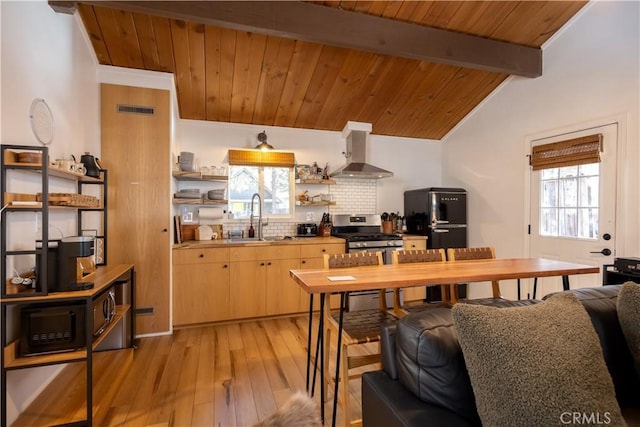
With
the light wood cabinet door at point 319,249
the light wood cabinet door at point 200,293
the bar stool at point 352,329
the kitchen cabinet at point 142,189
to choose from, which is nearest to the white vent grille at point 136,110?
the kitchen cabinet at point 142,189

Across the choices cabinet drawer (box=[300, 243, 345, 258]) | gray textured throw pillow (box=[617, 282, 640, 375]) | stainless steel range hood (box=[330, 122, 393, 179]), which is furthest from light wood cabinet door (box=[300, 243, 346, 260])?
gray textured throw pillow (box=[617, 282, 640, 375])

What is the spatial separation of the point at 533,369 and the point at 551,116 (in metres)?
3.46

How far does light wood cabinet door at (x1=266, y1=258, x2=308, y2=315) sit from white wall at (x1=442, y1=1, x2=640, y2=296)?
2644mm

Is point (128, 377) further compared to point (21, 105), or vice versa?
point (128, 377)

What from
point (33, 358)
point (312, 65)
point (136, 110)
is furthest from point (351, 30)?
point (33, 358)

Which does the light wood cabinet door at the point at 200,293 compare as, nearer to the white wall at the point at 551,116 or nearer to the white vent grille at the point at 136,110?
the white vent grille at the point at 136,110

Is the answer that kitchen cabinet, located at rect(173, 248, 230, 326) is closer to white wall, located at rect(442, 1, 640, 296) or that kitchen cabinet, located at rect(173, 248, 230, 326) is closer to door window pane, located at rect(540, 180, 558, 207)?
white wall, located at rect(442, 1, 640, 296)

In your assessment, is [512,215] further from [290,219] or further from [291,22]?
[291,22]

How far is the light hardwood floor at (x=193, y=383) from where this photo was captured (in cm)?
186

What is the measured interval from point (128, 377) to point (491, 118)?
4.81 metres

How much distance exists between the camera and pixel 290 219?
170 inches

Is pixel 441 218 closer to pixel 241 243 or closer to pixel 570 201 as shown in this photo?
pixel 570 201

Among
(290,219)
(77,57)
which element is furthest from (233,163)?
(77,57)

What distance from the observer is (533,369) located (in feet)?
2.74
